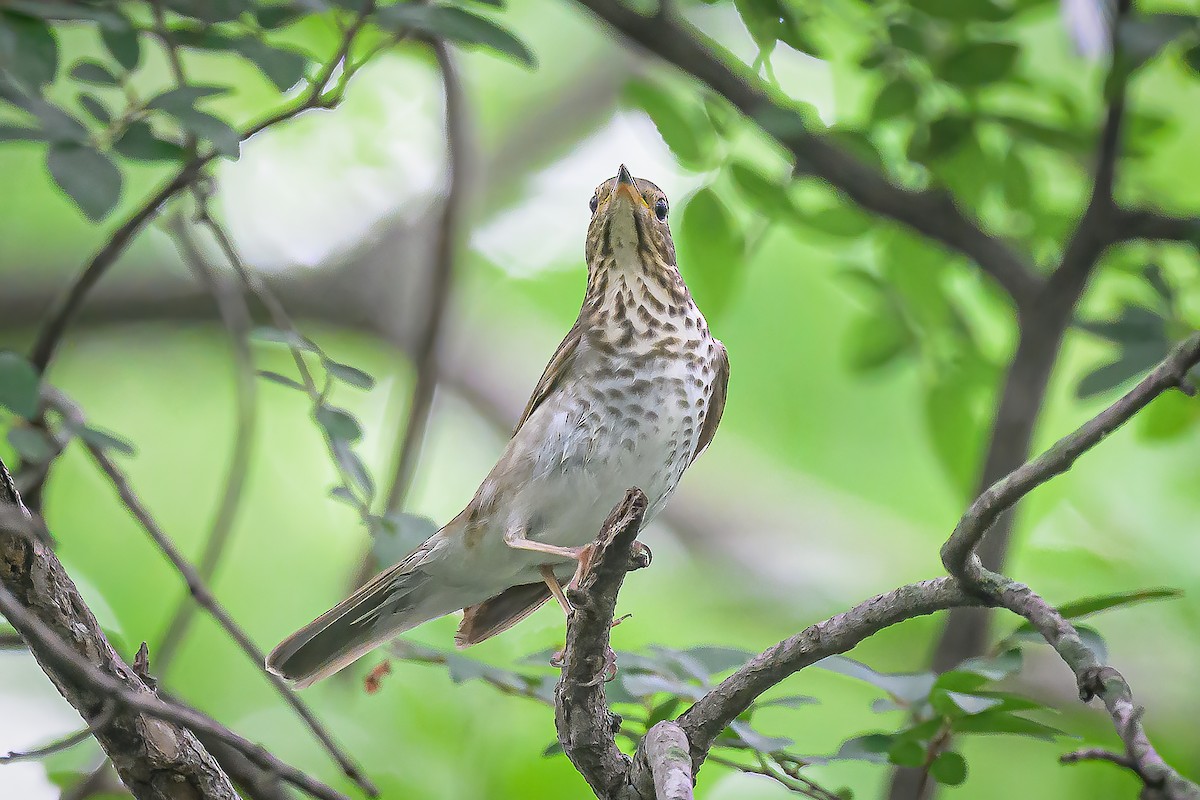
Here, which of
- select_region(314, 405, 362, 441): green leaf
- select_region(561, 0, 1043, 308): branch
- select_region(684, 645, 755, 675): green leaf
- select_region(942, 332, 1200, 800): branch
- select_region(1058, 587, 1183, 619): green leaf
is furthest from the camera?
select_region(561, 0, 1043, 308): branch

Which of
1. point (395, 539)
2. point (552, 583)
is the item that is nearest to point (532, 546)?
point (552, 583)

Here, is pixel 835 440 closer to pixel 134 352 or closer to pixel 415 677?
pixel 415 677

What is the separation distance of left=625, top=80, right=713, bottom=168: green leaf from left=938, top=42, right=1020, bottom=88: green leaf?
68 cm

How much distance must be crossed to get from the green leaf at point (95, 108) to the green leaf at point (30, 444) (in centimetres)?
62

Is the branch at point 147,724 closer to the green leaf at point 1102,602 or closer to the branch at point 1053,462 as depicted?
the branch at point 1053,462

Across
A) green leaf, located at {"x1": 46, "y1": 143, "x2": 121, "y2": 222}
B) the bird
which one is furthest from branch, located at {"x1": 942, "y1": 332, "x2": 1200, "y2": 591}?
green leaf, located at {"x1": 46, "y1": 143, "x2": 121, "y2": 222}

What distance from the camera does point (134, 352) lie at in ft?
19.2

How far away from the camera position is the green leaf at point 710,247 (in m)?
3.56

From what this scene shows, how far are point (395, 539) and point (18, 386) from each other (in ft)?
2.75

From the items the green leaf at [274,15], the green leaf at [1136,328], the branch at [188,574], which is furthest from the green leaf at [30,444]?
the green leaf at [1136,328]

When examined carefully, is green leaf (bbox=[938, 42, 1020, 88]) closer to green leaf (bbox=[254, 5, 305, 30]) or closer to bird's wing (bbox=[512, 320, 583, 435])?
bird's wing (bbox=[512, 320, 583, 435])

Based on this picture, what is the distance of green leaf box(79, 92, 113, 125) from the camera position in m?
2.47

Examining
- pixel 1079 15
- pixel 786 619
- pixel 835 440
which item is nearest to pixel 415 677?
pixel 786 619

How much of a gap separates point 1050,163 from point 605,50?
2.40 metres
